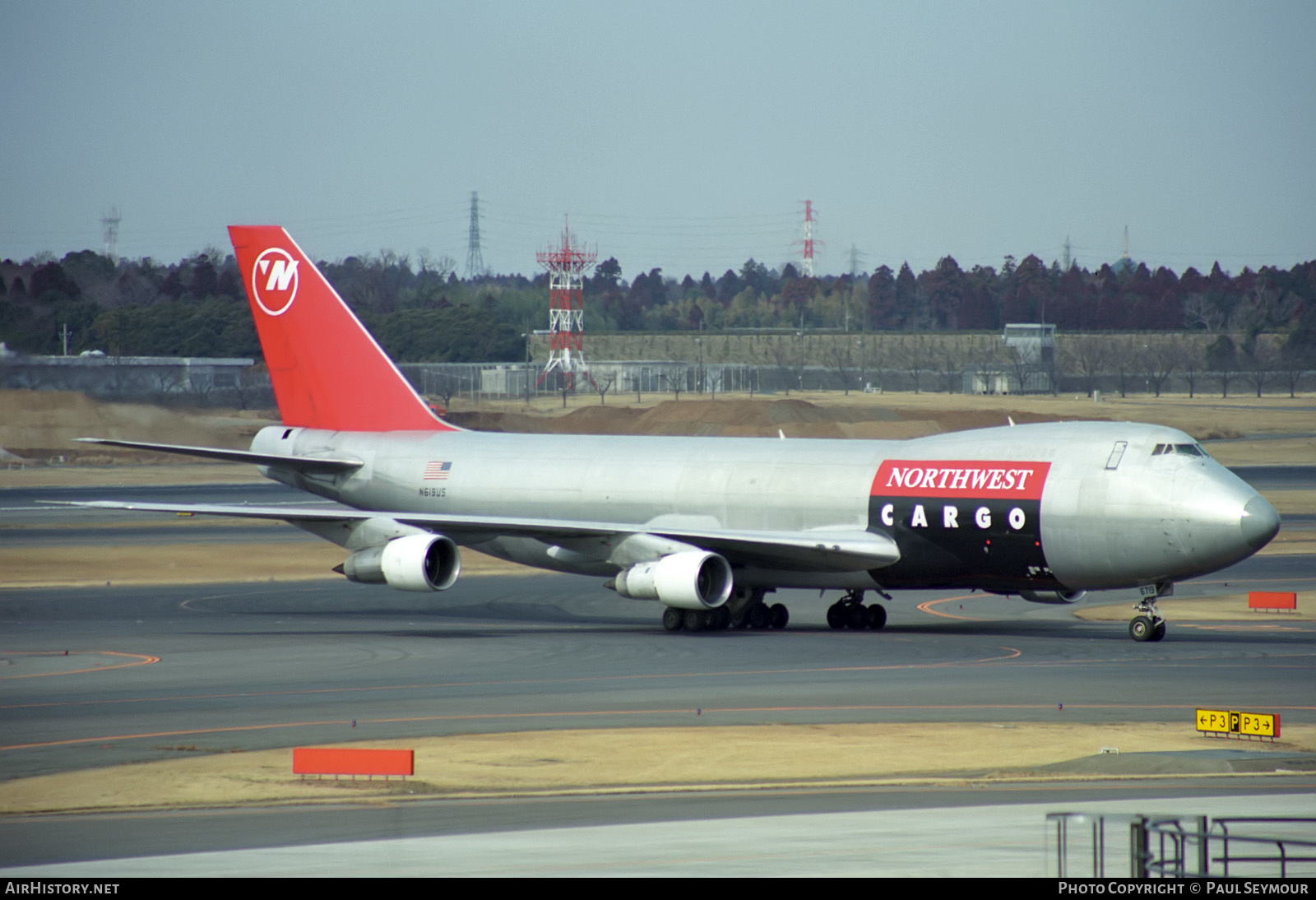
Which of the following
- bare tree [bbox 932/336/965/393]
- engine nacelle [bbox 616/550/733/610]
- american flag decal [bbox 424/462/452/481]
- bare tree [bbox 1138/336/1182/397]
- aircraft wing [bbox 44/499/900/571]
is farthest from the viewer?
bare tree [bbox 932/336/965/393]

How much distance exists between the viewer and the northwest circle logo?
168ft

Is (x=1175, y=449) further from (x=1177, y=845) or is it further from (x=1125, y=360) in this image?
(x=1125, y=360)

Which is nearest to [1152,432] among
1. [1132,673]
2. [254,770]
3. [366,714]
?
[1132,673]

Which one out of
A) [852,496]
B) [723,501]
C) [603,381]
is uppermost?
[603,381]

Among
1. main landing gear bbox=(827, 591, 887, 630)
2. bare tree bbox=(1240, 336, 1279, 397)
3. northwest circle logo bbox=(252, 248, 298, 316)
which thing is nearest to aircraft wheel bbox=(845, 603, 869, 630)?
main landing gear bbox=(827, 591, 887, 630)

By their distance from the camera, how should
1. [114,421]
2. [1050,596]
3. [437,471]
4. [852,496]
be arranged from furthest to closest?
[114,421]
[437,471]
[1050,596]
[852,496]

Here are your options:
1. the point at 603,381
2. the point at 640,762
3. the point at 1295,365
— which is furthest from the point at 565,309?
the point at 640,762

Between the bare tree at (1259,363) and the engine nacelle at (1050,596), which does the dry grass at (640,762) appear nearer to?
the engine nacelle at (1050,596)

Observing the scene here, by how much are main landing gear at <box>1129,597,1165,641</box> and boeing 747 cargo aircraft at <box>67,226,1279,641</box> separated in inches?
2.3

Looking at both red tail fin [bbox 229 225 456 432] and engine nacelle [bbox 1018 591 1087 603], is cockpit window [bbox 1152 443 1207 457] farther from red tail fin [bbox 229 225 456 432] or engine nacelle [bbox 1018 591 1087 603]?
red tail fin [bbox 229 225 456 432]

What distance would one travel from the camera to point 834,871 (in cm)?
1709

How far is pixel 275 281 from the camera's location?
51.5 metres

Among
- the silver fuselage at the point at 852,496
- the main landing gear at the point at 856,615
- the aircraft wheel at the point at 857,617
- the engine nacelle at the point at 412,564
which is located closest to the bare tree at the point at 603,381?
the silver fuselage at the point at 852,496

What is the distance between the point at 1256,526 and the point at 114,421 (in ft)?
214
